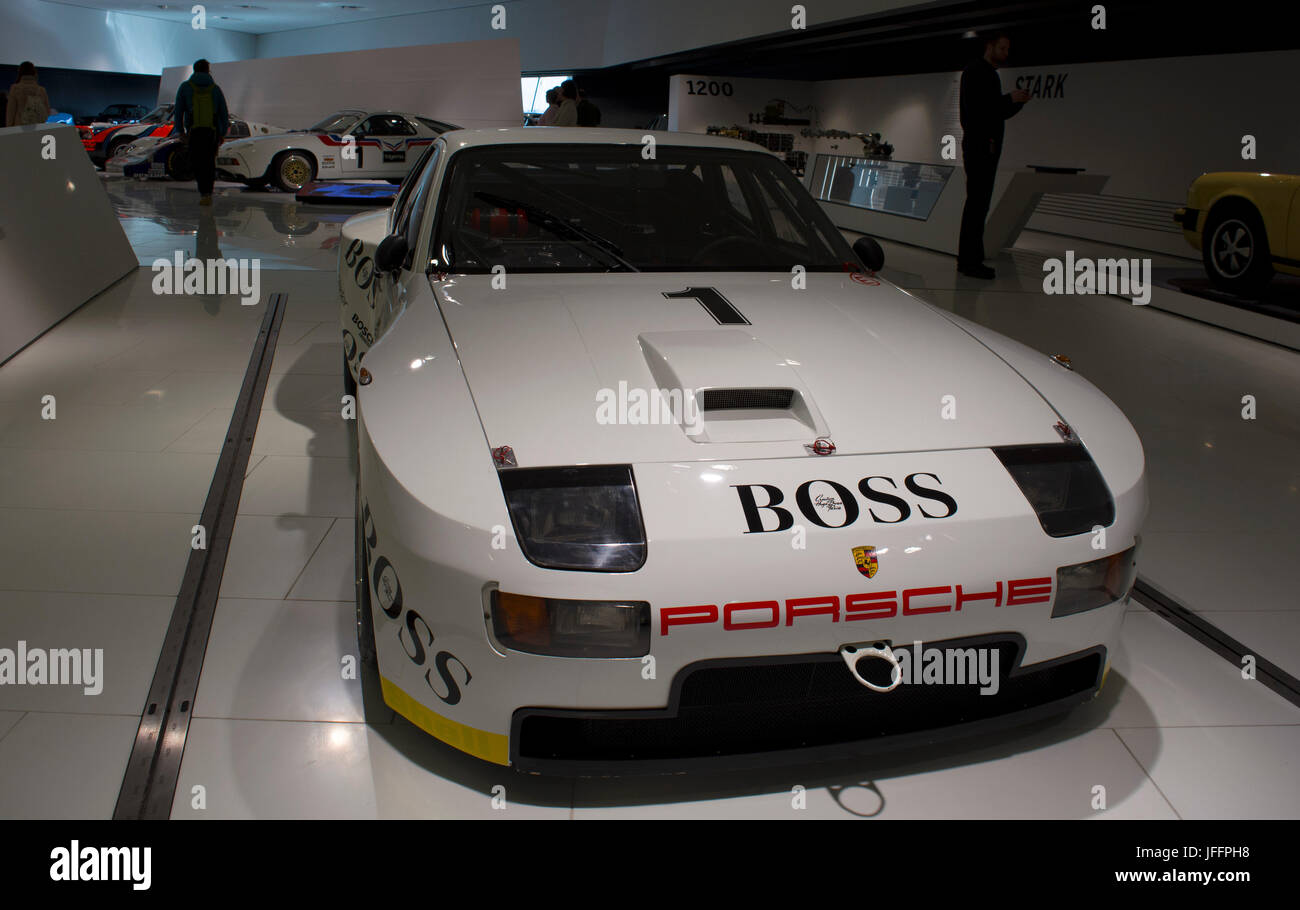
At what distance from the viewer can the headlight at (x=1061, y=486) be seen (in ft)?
5.40

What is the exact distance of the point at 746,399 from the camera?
1.82 metres

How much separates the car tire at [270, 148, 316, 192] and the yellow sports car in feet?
33.8

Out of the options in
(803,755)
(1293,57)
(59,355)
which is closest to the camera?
(803,755)

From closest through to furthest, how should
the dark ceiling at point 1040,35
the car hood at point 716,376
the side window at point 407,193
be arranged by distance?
1. the car hood at point 716,376
2. the side window at point 407,193
3. the dark ceiling at point 1040,35

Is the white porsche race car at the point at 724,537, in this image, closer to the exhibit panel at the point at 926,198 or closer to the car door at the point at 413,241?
the car door at the point at 413,241

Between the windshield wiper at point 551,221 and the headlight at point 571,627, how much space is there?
137 centimetres

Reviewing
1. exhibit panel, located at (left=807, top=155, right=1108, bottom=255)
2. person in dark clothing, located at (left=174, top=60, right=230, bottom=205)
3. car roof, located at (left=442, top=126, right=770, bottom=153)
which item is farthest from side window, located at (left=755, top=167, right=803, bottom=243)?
person in dark clothing, located at (left=174, top=60, right=230, bottom=205)

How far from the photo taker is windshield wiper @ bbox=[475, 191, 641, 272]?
2.60 meters

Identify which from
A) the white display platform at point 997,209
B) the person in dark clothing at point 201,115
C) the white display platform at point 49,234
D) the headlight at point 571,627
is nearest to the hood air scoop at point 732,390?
the headlight at point 571,627

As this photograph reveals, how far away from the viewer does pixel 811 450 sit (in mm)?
1676
